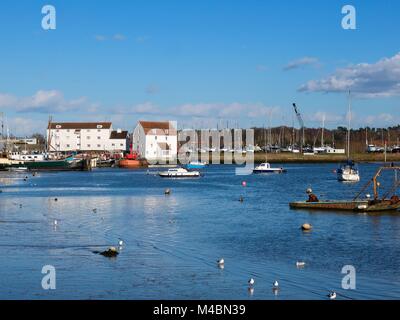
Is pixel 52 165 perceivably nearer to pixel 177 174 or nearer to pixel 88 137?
pixel 88 137

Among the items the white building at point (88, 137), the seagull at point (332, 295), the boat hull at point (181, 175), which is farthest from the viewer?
the white building at point (88, 137)

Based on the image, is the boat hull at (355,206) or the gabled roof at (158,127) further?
the gabled roof at (158,127)

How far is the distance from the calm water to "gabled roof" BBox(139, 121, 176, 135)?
122565 millimetres

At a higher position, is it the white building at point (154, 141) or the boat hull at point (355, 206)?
the white building at point (154, 141)

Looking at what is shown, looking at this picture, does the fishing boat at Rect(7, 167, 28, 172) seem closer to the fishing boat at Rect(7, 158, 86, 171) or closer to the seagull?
the fishing boat at Rect(7, 158, 86, 171)

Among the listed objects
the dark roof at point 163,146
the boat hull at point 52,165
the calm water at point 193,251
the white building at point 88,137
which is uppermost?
the white building at point 88,137

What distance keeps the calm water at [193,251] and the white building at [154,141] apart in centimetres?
12249

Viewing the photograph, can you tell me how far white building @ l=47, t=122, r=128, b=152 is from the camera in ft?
631

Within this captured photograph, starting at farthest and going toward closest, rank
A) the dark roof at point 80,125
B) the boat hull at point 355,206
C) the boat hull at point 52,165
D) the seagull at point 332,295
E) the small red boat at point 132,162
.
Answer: the dark roof at point 80,125 < the small red boat at point 132,162 < the boat hull at point 52,165 < the boat hull at point 355,206 < the seagull at point 332,295

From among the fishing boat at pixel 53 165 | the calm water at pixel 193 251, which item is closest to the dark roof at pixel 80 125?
the fishing boat at pixel 53 165

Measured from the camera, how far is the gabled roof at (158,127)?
183562mm

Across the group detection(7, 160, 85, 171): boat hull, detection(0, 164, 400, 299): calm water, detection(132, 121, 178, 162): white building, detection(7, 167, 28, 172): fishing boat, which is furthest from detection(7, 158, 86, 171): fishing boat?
detection(0, 164, 400, 299): calm water

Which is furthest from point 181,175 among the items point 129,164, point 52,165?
point 52,165

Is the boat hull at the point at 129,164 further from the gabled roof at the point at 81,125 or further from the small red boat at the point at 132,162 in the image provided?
the gabled roof at the point at 81,125
